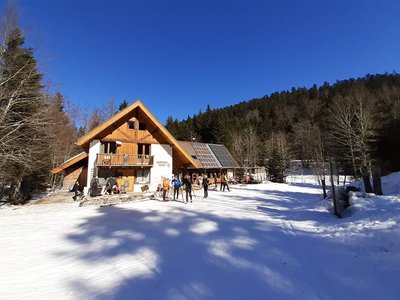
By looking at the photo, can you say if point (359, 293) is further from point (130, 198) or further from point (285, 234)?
point (130, 198)

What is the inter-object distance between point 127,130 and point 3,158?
961 cm

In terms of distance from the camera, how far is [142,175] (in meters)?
24.0

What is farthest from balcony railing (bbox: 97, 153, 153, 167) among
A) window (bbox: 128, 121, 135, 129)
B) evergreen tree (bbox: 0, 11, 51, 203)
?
evergreen tree (bbox: 0, 11, 51, 203)

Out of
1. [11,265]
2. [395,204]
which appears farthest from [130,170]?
[395,204]

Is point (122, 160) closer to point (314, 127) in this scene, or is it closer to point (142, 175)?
point (142, 175)

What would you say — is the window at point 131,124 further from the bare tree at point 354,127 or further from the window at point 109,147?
the bare tree at point 354,127

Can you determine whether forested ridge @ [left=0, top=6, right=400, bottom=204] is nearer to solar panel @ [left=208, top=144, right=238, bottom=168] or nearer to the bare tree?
the bare tree

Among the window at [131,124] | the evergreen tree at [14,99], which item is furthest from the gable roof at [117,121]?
the evergreen tree at [14,99]

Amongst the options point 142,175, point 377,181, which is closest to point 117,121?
point 142,175

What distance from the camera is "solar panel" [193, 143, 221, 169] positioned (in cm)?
3299

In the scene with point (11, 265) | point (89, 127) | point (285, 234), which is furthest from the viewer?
point (89, 127)

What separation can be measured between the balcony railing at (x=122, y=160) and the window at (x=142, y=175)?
41.4 inches

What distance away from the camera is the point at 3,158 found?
15.4 m

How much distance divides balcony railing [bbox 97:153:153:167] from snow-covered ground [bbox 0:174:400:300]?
1130 cm
